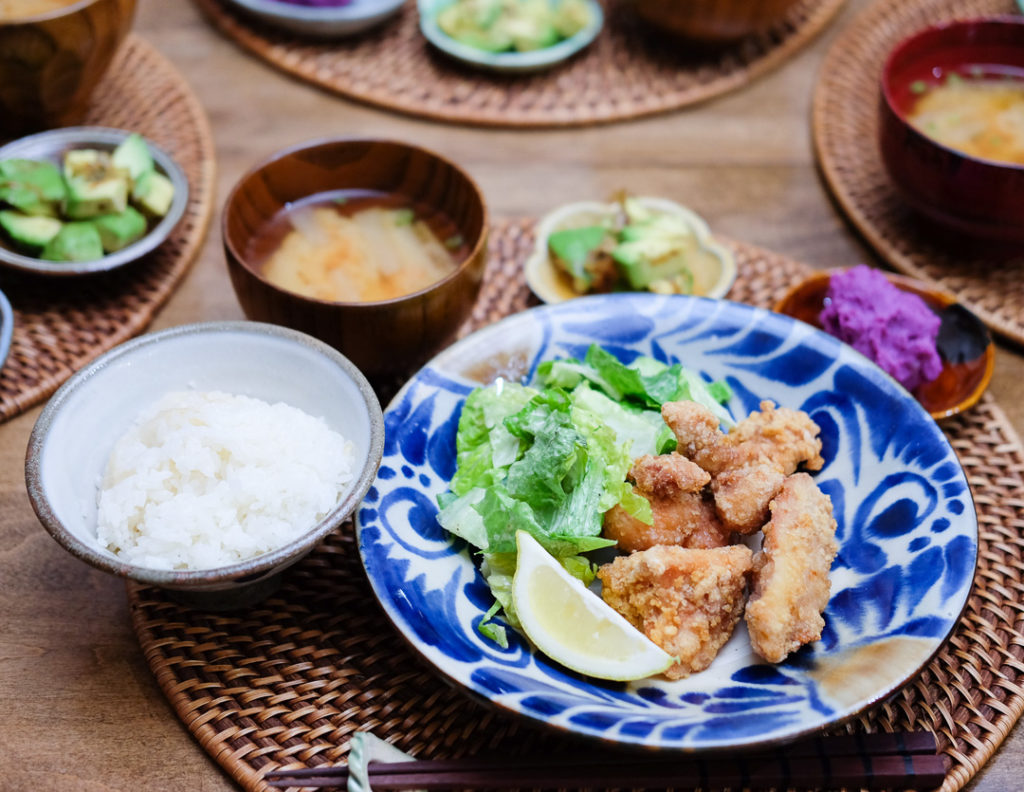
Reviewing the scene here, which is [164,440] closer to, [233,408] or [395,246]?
[233,408]

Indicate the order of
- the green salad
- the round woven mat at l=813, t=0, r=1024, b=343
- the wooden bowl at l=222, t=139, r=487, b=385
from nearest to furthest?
the green salad → the wooden bowl at l=222, t=139, r=487, b=385 → the round woven mat at l=813, t=0, r=1024, b=343

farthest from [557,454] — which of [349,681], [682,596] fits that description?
[349,681]

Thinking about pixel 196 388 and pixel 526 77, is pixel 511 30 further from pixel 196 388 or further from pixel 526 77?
pixel 196 388

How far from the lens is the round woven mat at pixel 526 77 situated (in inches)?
140

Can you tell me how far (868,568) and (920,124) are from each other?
198 centimetres

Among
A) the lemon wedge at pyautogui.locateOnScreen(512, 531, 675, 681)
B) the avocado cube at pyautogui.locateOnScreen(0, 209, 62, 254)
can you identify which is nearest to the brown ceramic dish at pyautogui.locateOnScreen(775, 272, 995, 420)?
the lemon wedge at pyautogui.locateOnScreen(512, 531, 675, 681)

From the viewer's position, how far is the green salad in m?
1.87

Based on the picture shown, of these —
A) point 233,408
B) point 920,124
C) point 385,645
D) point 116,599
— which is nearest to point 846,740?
point 385,645

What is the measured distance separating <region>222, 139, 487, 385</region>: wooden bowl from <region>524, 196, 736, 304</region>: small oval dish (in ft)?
1.09

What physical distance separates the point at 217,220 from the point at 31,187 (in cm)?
61

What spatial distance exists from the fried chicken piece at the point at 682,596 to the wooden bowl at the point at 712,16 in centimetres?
252

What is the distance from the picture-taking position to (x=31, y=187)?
264 centimetres

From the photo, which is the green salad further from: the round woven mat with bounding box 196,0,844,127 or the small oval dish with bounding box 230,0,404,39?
the small oval dish with bounding box 230,0,404,39

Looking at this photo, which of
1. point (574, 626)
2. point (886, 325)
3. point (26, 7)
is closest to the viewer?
point (574, 626)
